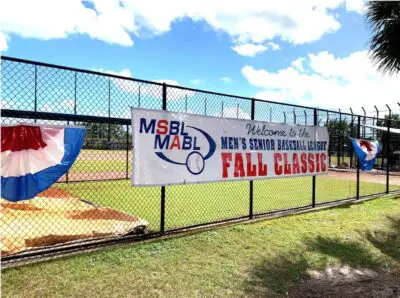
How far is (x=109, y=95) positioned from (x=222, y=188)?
6.78 metres

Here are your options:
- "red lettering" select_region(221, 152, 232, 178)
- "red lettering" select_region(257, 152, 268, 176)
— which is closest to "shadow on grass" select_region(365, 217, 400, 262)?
"red lettering" select_region(257, 152, 268, 176)

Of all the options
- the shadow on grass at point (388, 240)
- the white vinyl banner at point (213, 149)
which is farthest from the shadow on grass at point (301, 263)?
the white vinyl banner at point (213, 149)

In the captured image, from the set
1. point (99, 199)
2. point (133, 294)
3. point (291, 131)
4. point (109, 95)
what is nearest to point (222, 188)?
point (99, 199)

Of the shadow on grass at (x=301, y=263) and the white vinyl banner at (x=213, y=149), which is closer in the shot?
the shadow on grass at (x=301, y=263)

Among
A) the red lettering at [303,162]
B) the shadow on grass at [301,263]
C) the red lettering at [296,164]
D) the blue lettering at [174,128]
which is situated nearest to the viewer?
the shadow on grass at [301,263]

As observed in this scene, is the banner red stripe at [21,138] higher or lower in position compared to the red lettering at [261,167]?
higher

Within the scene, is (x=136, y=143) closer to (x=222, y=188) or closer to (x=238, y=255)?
(x=238, y=255)

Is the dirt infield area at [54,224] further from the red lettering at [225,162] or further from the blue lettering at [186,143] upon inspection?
the red lettering at [225,162]

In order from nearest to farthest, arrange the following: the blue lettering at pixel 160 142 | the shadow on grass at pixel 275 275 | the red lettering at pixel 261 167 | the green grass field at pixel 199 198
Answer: the shadow on grass at pixel 275 275, the blue lettering at pixel 160 142, the red lettering at pixel 261 167, the green grass field at pixel 199 198

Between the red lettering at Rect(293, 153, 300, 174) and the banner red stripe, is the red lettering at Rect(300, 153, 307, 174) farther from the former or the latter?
the banner red stripe

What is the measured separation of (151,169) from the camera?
19.4 feet

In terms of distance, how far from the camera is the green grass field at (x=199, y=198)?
8438mm

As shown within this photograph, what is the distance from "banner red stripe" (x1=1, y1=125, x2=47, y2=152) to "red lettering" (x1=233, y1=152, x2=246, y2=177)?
137 inches

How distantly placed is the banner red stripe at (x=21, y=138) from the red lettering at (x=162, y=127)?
166 cm
